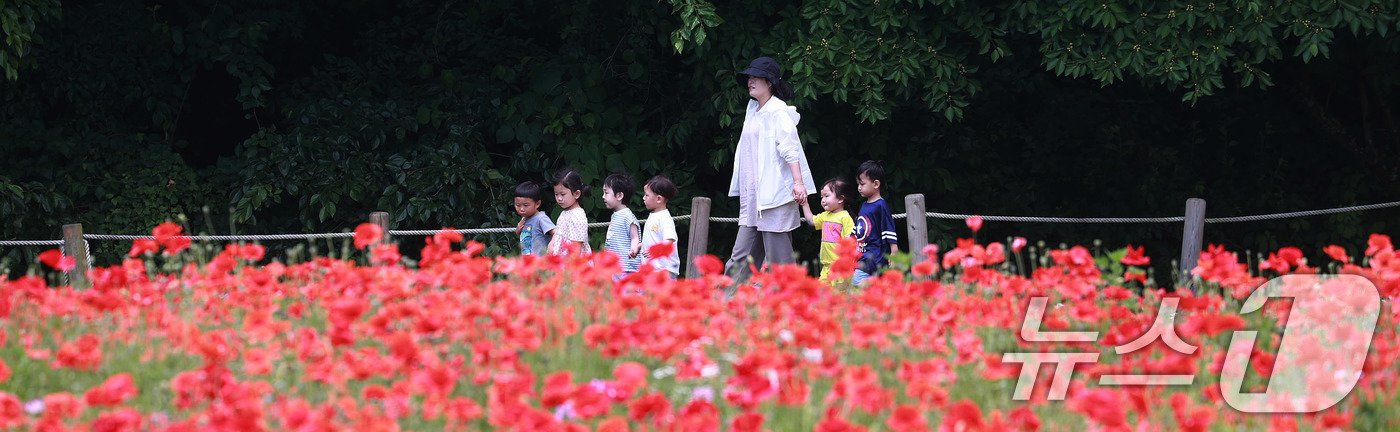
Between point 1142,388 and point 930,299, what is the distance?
1217 millimetres

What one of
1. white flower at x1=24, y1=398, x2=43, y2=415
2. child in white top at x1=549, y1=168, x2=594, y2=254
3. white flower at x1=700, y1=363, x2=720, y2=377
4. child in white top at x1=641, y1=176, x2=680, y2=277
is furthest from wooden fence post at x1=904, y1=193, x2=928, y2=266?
white flower at x1=24, y1=398, x2=43, y2=415

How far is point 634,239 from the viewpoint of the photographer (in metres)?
7.42

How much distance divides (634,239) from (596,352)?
328cm

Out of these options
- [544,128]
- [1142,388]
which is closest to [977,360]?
[1142,388]

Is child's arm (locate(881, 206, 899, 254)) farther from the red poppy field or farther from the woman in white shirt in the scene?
the red poppy field

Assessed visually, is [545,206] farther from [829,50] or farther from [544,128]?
[829,50]

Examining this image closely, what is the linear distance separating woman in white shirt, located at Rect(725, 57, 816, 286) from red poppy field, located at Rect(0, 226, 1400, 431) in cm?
214

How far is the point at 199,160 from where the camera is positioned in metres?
12.4

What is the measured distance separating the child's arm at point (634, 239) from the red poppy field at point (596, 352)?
2.25 metres

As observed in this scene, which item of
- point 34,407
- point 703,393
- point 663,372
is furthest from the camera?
point 663,372

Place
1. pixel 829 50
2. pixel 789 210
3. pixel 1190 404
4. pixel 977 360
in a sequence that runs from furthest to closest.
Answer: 1. pixel 829 50
2. pixel 789 210
3. pixel 977 360
4. pixel 1190 404

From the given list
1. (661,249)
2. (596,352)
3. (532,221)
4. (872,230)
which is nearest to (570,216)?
(532,221)

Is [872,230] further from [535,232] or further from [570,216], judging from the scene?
[535,232]

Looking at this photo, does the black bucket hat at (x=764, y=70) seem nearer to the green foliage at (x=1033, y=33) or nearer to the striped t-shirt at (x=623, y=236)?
the striped t-shirt at (x=623, y=236)
